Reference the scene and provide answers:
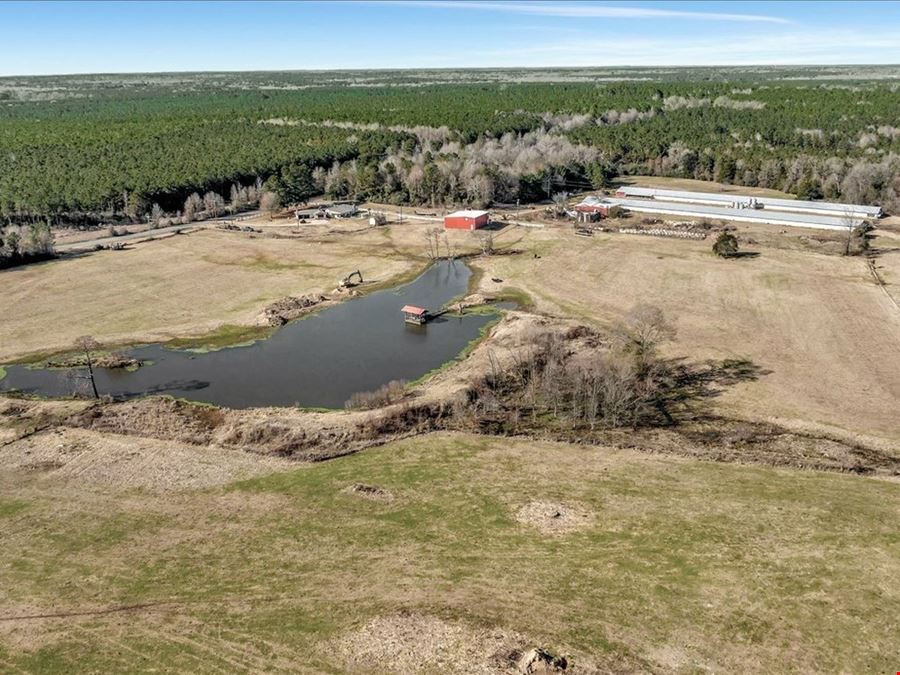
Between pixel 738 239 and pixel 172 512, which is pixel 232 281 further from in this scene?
pixel 738 239

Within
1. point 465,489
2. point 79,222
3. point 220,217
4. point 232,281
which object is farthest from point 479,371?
point 79,222

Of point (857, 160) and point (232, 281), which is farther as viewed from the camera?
point (857, 160)

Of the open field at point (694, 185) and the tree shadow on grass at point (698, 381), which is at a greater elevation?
the open field at point (694, 185)

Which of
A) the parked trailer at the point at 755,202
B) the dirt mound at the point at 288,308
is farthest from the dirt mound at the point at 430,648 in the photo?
the parked trailer at the point at 755,202

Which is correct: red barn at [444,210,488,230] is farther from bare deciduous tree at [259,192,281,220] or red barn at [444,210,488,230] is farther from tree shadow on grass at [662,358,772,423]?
tree shadow on grass at [662,358,772,423]

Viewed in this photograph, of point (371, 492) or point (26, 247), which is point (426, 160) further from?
point (371, 492)

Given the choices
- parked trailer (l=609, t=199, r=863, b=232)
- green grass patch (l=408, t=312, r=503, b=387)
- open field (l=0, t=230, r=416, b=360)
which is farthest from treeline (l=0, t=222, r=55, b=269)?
parked trailer (l=609, t=199, r=863, b=232)

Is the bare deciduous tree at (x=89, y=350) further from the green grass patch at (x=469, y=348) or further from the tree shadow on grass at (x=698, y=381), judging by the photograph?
the tree shadow on grass at (x=698, y=381)
